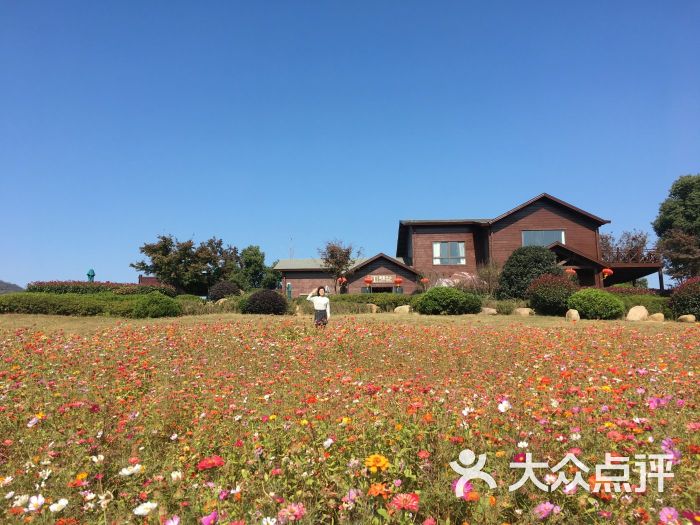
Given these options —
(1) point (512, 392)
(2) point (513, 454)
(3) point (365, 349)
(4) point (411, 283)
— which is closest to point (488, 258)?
(4) point (411, 283)

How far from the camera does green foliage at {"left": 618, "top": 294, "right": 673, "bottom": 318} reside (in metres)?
21.1

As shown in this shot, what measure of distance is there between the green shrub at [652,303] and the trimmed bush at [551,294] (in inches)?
114

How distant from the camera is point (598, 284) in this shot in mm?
30531

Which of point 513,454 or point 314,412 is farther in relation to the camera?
point 314,412

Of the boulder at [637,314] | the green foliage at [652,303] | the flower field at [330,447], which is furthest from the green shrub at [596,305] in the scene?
the flower field at [330,447]

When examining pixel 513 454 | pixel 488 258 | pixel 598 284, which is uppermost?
pixel 488 258

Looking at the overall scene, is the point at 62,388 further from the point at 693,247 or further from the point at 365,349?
the point at 693,247

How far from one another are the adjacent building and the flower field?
28.0m

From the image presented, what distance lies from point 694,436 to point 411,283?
34.1 m

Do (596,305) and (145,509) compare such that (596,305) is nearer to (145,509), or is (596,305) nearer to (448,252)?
(448,252)

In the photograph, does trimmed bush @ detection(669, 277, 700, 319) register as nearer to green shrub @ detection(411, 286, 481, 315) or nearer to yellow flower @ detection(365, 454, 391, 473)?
green shrub @ detection(411, 286, 481, 315)

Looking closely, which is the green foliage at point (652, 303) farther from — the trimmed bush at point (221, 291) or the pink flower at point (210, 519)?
the trimmed bush at point (221, 291)

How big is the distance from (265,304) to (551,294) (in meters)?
13.8

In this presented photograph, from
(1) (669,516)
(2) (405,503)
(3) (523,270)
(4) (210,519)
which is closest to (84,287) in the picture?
(3) (523,270)
